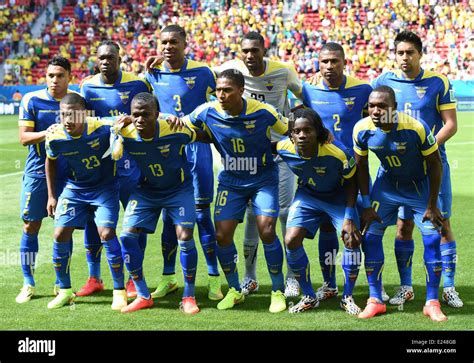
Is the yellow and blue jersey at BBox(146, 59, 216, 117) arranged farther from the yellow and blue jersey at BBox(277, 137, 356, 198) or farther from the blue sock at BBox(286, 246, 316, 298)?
the blue sock at BBox(286, 246, 316, 298)

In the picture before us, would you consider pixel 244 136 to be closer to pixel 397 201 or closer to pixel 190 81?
pixel 190 81

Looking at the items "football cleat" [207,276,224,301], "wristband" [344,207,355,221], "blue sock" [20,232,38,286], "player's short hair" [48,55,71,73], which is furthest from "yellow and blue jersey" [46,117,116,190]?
"wristband" [344,207,355,221]

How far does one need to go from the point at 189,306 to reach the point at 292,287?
1.14 meters

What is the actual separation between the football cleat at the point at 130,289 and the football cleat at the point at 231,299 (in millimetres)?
982

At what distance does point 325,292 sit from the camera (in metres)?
7.46

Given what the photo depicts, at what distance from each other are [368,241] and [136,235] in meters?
2.10

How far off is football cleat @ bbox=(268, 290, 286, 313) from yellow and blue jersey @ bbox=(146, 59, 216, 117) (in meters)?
2.04

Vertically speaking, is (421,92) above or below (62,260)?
above

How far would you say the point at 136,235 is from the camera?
281 inches

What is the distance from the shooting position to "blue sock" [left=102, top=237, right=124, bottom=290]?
7.17 m

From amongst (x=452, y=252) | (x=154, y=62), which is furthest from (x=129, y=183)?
(x=452, y=252)

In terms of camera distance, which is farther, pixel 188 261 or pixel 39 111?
pixel 39 111

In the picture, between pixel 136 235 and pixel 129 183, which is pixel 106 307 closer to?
pixel 136 235

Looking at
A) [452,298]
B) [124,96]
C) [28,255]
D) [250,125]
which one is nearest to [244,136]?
[250,125]
